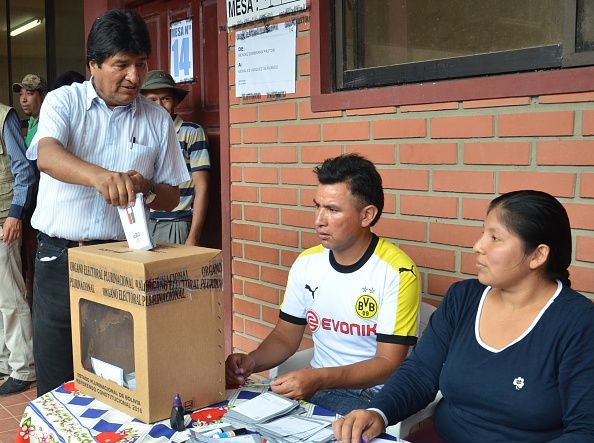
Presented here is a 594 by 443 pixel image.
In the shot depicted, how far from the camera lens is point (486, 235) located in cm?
172

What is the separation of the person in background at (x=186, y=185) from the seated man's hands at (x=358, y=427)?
2253 millimetres

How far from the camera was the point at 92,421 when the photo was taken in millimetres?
1678

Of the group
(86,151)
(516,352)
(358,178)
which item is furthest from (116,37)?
(516,352)

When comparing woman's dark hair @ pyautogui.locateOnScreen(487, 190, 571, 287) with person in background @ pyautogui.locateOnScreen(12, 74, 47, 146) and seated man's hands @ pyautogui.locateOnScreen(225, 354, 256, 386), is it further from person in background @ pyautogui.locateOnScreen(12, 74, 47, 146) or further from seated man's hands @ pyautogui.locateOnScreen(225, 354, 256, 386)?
person in background @ pyautogui.locateOnScreen(12, 74, 47, 146)

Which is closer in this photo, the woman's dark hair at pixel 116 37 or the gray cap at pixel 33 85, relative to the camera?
the woman's dark hair at pixel 116 37

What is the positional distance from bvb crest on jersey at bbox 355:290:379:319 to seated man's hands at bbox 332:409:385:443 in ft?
1.84

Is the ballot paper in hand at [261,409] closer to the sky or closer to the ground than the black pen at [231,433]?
closer to the sky

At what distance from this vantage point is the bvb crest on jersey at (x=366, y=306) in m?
2.16

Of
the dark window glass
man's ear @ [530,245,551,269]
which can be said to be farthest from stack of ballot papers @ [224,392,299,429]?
the dark window glass

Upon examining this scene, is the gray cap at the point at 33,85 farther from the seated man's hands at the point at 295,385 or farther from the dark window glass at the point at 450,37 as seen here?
the seated man's hands at the point at 295,385

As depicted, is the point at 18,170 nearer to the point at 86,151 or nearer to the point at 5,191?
the point at 5,191

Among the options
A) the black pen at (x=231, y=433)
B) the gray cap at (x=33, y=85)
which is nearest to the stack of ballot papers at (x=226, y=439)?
the black pen at (x=231, y=433)

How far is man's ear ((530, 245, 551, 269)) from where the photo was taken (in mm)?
1663

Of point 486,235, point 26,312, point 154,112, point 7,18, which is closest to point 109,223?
point 154,112
